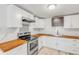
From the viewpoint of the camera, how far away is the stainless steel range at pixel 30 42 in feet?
3.68

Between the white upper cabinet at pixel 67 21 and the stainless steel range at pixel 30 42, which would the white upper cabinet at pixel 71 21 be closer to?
the white upper cabinet at pixel 67 21

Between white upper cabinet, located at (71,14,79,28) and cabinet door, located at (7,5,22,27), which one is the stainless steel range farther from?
white upper cabinet, located at (71,14,79,28)

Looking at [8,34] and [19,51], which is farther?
[8,34]

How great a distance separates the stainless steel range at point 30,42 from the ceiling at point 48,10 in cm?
37

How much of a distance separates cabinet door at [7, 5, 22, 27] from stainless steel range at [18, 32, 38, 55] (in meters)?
0.18

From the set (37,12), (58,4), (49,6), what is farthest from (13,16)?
(58,4)

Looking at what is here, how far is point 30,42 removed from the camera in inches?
47.6

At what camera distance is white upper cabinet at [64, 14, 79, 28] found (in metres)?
1.09

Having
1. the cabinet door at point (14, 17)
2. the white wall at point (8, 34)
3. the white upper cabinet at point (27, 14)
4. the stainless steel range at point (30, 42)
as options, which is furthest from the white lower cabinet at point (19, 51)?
the white upper cabinet at point (27, 14)

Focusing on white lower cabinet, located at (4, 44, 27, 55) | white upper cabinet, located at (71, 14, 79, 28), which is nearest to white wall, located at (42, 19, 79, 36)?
white upper cabinet, located at (71, 14, 79, 28)

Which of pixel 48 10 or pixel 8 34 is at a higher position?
pixel 48 10

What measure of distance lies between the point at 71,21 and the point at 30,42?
29.3 inches

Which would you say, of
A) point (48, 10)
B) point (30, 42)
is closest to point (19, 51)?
point (30, 42)

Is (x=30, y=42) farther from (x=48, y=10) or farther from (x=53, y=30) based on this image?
(x=48, y=10)
